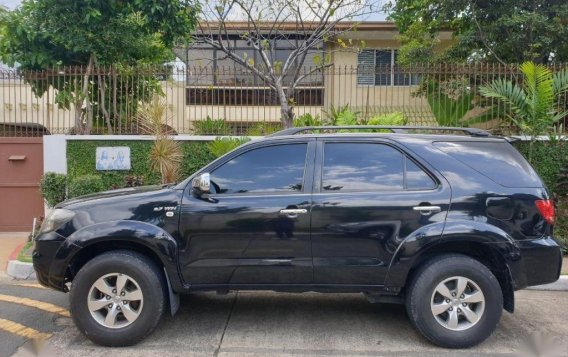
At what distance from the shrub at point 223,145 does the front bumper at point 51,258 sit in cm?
455

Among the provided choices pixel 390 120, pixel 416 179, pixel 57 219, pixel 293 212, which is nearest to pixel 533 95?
pixel 390 120

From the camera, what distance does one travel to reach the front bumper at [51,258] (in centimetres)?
473

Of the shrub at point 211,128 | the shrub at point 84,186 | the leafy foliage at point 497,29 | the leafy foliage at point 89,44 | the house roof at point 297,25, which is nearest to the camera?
the shrub at point 84,186

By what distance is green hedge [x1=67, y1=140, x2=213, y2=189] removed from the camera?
31.9 ft

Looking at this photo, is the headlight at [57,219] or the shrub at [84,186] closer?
the headlight at [57,219]

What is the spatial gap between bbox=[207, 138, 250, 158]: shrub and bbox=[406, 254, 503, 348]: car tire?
202 inches

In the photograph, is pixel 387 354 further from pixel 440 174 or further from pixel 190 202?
pixel 190 202

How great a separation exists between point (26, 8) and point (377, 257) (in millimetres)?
8315

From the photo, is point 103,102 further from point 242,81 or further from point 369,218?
Result: point 369,218

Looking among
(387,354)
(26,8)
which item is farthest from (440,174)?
(26,8)

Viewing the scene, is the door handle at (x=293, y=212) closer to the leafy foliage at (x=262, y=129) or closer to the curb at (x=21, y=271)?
the curb at (x=21, y=271)

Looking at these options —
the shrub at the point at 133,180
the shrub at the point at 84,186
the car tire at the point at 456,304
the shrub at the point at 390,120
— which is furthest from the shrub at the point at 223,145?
the car tire at the point at 456,304

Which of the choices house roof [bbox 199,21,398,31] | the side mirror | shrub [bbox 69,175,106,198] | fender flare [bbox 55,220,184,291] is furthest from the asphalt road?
house roof [bbox 199,21,398,31]

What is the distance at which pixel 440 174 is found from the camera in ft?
15.7
